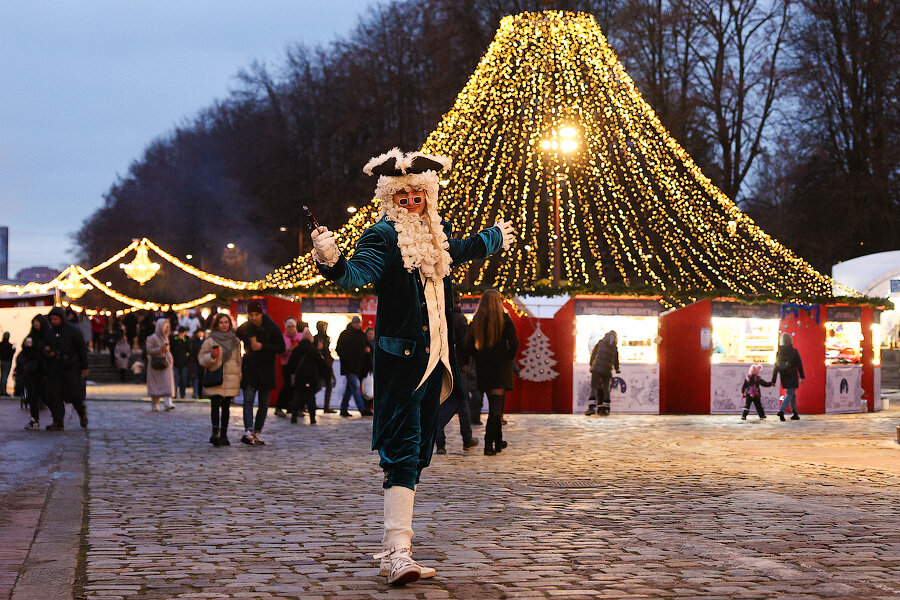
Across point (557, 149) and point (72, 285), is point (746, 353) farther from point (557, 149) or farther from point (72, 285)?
point (72, 285)

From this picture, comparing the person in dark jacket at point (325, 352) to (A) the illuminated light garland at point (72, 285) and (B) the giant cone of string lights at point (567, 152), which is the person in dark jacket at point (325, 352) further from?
(A) the illuminated light garland at point (72, 285)

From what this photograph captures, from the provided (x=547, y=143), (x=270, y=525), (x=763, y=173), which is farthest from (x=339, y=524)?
(x=763, y=173)

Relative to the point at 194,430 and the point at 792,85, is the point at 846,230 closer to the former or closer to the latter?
the point at 792,85

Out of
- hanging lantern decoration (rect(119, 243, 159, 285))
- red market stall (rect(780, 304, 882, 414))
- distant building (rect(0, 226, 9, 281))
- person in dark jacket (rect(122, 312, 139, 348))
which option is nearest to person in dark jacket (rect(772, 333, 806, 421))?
red market stall (rect(780, 304, 882, 414))

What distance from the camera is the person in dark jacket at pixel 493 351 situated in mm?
Result: 13789

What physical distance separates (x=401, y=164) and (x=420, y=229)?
36 cm

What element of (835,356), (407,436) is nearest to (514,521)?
(407,436)

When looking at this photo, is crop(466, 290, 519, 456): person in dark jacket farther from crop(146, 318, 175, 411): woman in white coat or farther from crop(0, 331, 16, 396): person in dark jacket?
crop(0, 331, 16, 396): person in dark jacket

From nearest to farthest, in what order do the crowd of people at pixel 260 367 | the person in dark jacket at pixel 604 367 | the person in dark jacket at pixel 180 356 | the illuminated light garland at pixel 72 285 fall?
the crowd of people at pixel 260 367
the person in dark jacket at pixel 604 367
the person in dark jacket at pixel 180 356
the illuminated light garland at pixel 72 285

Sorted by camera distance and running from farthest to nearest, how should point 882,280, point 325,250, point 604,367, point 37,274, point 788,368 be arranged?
1. point 37,274
2. point 882,280
3. point 604,367
4. point 788,368
5. point 325,250

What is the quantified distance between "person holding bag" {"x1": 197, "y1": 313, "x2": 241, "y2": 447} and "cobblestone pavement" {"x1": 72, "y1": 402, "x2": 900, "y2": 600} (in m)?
0.39

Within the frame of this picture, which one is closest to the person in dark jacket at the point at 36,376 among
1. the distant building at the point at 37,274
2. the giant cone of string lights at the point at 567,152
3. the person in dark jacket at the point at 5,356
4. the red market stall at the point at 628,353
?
the giant cone of string lights at the point at 567,152

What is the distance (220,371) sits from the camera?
49.0 ft

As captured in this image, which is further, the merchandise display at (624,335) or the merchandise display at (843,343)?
the merchandise display at (843,343)
